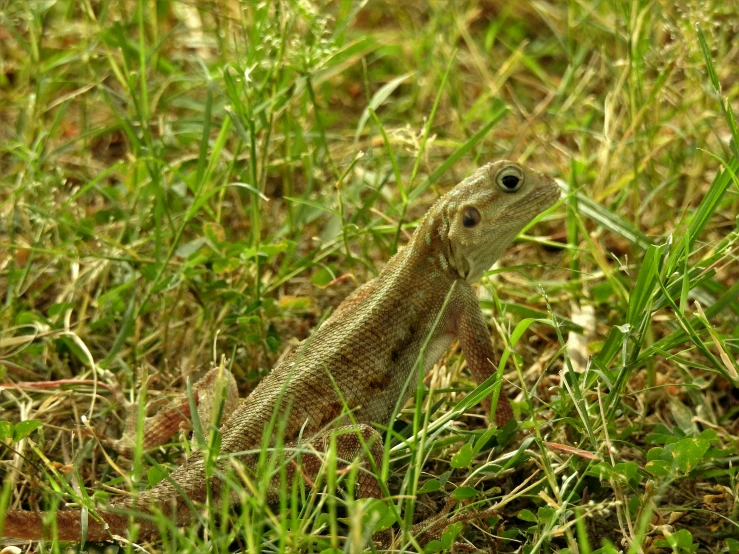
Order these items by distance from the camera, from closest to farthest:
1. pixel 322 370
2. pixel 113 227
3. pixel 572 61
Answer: pixel 322 370 < pixel 113 227 < pixel 572 61

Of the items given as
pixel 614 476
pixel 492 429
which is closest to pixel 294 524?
pixel 492 429

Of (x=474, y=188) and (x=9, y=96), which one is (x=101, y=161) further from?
(x=474, y=188)

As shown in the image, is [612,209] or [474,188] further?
[612,209]

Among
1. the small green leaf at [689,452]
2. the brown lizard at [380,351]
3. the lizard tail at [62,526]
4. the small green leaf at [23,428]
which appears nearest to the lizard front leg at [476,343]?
the brown lizard at [380,351]

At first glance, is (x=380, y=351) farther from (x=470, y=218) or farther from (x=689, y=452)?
(x=689, y=452)

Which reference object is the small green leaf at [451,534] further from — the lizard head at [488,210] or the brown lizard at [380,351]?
the lizard head at [488,210]

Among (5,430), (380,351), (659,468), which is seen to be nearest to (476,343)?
(380,351)

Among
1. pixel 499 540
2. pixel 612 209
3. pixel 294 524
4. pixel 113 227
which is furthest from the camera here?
pixel 113 227
